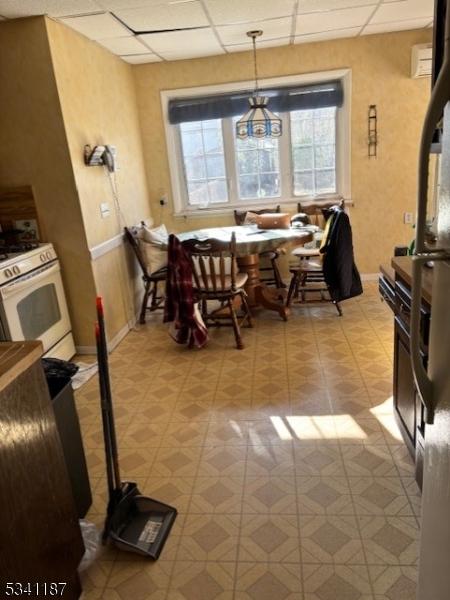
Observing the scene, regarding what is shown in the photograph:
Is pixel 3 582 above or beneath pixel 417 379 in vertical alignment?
beneath

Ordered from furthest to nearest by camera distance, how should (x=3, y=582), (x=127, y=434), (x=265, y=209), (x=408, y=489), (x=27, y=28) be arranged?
(x=265, y=209), (x=27, y=28), (x=127, y=434), (x=408, y=489), (x=3, y=582)

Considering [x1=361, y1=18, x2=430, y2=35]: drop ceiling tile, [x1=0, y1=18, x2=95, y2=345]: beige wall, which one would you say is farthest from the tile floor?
[x1=361, y1=18, x2=430, y2=35]: drop ceiling tile

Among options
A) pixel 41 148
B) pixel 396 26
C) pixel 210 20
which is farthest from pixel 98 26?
pixel 396 26

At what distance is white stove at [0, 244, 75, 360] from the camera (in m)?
2.76

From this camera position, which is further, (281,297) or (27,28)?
(281,297)

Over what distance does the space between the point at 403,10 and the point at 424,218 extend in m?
3.66

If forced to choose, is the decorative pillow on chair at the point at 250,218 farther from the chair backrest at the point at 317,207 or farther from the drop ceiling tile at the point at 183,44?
the drop ceiling tile at the point at 183,44

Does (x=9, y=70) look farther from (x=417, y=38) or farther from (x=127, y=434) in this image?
(x=417, y=38)

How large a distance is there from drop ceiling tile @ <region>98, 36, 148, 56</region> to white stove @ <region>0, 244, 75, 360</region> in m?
1.84

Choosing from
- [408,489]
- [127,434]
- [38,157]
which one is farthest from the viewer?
[38,157]

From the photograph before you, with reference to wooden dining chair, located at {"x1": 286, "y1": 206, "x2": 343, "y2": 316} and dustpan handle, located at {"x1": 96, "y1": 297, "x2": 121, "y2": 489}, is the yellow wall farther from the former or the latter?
dustpan handle, located at {"x1": 96, "y1": 297, "x2": 121, "y2": 489}

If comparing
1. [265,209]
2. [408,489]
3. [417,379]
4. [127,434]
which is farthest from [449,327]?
[265,209]

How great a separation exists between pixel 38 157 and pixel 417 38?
12.0 ft

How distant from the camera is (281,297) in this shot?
4414 millimetres
